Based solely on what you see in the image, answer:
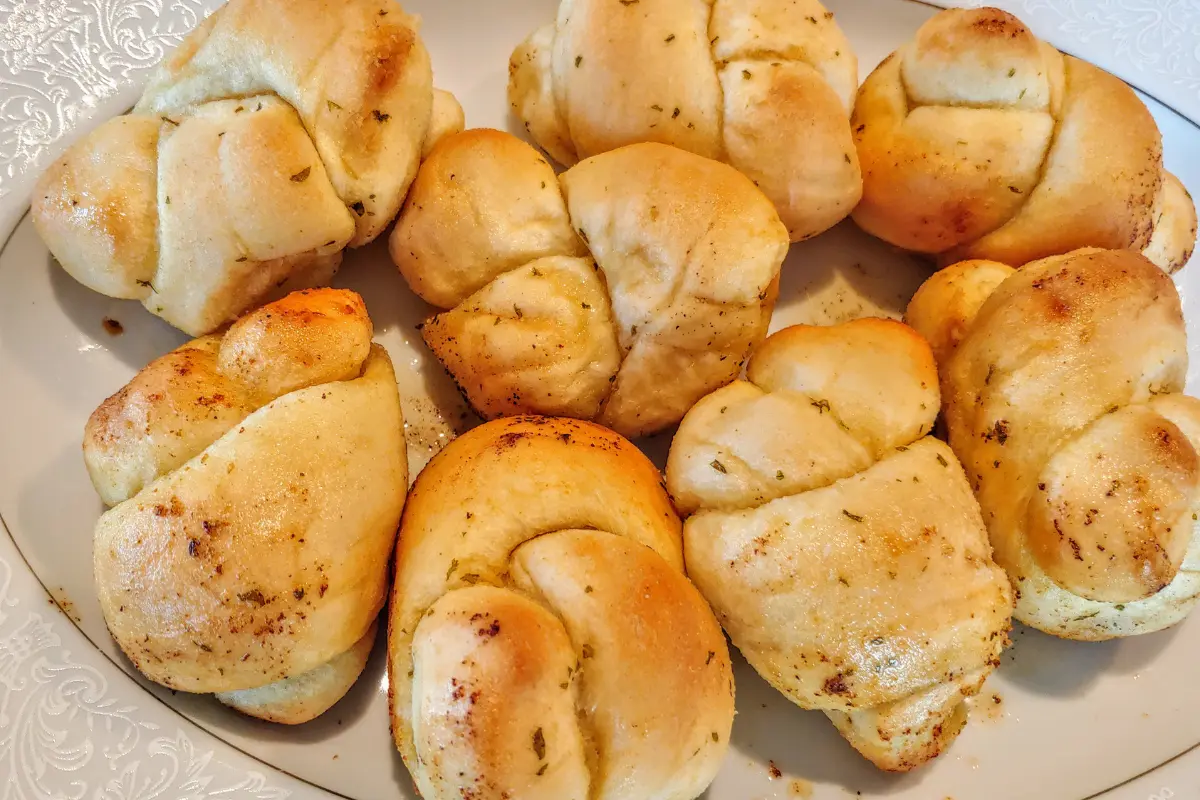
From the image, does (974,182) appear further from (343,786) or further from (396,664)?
(343,786)

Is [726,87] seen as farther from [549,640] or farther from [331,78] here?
[549,640]

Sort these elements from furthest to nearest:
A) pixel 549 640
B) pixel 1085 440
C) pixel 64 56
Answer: pixel 64 56 → pixel 1085 440 → pixel 549 640

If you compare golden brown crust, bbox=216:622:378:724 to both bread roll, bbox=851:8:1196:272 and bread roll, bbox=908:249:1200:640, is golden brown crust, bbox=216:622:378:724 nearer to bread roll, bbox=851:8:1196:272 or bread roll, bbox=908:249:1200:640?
bread roll, bbox=908:249:1200:640

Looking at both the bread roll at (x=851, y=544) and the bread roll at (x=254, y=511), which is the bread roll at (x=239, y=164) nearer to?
the bread roll at (x=254, y=511)

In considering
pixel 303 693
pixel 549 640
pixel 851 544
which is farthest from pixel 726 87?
pixel 303 693

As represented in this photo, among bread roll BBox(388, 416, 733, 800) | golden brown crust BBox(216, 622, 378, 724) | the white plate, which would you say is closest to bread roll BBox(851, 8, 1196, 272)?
the white plate

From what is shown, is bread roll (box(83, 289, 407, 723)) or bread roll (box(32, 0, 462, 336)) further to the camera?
bread roll (box(32, 0, 462, 336))
